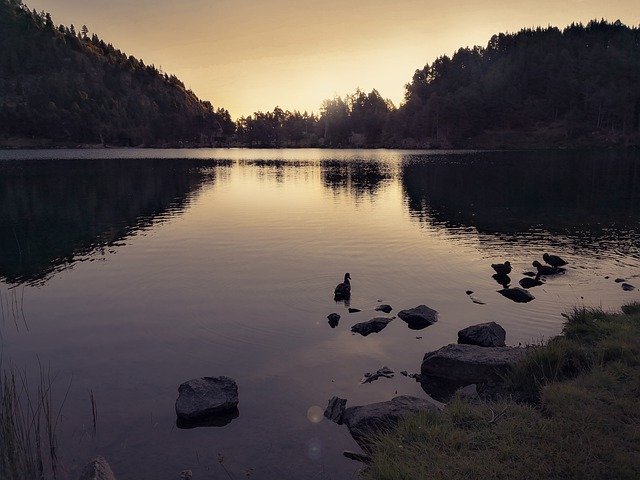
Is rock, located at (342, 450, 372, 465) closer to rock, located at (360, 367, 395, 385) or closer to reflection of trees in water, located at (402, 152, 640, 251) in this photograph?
rock, located at (360, 367, 395, 385)

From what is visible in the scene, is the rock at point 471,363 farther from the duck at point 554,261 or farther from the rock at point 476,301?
the duck at point 554,261

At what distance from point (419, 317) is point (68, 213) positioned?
58344 millimetres

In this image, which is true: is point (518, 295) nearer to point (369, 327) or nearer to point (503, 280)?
point (503, 280)

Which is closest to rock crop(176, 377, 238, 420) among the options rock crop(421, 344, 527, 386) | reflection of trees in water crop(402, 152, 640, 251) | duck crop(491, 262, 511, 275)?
rock crop(421, 344, 527, 386)

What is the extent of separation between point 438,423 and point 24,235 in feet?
173

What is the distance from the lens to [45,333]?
988 inches

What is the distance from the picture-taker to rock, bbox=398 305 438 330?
2549 cm

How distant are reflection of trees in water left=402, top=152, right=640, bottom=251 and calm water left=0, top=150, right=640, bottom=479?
0.65m

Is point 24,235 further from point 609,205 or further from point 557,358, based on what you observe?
point 609,205

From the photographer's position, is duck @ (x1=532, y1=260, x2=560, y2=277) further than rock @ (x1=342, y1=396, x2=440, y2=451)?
Yes

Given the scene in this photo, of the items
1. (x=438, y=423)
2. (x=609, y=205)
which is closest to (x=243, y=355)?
(x=438, y=423)

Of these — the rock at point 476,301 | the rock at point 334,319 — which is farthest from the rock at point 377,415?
the rock at point 476,301

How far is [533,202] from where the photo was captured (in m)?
72.3

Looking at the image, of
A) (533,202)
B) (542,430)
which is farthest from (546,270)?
(533,202)
